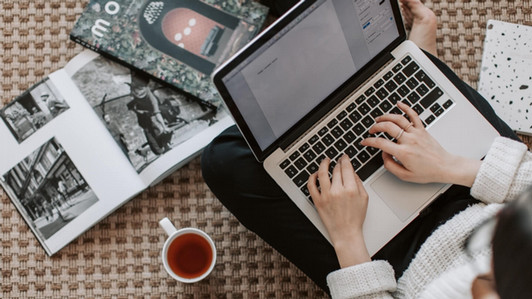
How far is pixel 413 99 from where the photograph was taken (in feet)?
2.49

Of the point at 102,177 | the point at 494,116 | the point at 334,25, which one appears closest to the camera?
the point at 334,25

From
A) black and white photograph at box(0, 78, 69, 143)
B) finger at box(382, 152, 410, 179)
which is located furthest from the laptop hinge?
black and white photograph at box(0, 78, 69, 143)

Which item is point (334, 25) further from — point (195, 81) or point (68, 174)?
point (68, 174)

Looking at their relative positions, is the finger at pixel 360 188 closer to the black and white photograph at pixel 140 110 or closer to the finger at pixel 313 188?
the finger at pixel 313 188

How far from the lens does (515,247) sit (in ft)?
1.51

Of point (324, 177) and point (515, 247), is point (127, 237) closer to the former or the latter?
point (324, 177)

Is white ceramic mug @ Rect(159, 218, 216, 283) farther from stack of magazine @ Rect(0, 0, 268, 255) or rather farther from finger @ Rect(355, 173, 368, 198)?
finger @ Rect(355, 173, 368, 198)

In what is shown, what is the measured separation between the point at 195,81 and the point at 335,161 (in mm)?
309

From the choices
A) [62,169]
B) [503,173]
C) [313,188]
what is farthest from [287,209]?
[62,169]

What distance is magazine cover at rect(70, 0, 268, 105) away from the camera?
2.95ft

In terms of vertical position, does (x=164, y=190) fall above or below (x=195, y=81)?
below

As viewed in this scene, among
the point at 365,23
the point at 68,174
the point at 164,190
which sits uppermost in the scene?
the point at 365,23

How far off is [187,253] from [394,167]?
370mm

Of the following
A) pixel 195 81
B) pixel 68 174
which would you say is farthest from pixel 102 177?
pixel 195 81
